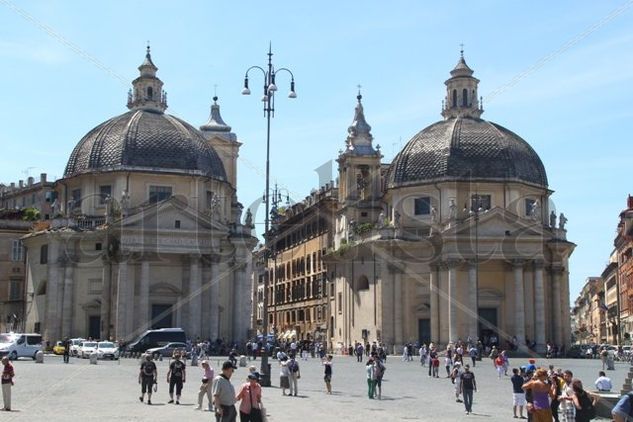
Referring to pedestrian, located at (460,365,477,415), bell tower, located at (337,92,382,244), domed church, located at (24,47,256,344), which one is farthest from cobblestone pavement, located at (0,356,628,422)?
bell tower, located at (337,92,382,244)

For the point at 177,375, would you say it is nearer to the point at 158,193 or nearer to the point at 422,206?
the point at 158,193

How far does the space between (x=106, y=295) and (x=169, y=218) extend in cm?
703

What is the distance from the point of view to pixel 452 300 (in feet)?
219

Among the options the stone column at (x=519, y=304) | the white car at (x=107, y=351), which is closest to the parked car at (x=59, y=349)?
the white car at (x=107, y=351)

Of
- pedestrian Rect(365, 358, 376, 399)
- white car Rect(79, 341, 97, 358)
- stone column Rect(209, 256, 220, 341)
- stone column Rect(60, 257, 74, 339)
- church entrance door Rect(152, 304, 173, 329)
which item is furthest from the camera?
stone column Rect(209, 256, 220, 341)

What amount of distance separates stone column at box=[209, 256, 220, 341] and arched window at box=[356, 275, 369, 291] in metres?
11.6

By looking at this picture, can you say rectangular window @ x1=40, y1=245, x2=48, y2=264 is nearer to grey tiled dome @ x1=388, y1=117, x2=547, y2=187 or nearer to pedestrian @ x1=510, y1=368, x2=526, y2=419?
grey tiled dome @ x1=388, y1=117, x2=547, y2=187

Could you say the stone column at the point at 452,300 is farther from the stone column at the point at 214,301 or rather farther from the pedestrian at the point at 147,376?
the pedestrian at the point at 147,376

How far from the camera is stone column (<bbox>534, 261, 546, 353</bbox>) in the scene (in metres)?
67.8

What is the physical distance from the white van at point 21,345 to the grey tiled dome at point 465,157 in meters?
29.4

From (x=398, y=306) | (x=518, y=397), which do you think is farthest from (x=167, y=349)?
(x=518, y=397)

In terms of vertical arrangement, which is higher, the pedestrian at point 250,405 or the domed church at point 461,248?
the domed church at point 461,248

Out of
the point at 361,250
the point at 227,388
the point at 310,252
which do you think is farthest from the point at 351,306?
the point at 227,388

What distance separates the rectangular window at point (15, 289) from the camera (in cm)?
8069
